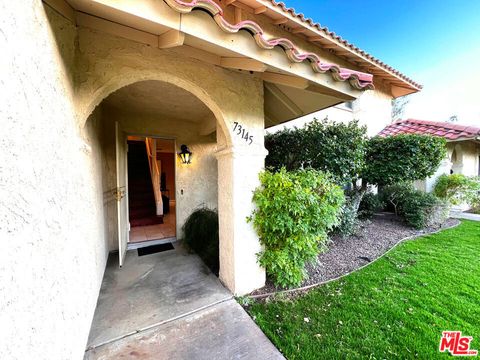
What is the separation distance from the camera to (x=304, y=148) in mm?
4199

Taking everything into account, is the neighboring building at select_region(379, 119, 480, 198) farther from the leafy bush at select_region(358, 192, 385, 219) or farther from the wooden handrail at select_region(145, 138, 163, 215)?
the wooden handrail at select_region(145, 138, 163, 215)

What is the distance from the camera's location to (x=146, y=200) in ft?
22.9

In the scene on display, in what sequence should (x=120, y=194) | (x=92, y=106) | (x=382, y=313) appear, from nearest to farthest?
(x=92, y=106) < (x=382, y=313) < (x=120, y=194)

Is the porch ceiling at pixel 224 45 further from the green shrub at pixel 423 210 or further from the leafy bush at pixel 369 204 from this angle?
the green shrub at pixel 423 210

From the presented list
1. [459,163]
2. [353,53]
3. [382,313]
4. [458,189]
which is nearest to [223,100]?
[382,313]

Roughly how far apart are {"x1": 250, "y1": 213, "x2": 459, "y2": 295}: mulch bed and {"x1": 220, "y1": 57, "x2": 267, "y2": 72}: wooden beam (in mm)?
2997

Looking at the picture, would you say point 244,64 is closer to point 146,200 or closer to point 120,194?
point 120,194

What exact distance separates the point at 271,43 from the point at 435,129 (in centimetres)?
881

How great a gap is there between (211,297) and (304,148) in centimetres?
340

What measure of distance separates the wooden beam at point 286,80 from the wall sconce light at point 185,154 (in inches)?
108

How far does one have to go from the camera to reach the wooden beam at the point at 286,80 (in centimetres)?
235

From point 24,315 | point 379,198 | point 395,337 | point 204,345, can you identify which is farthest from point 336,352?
point 379,198

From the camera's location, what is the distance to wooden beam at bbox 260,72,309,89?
2.35 m

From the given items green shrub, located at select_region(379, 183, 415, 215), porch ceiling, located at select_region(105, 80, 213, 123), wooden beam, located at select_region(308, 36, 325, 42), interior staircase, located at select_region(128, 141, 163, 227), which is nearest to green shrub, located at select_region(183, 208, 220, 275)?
interior staircase, located at select_region(128, 141, 163, 227)
